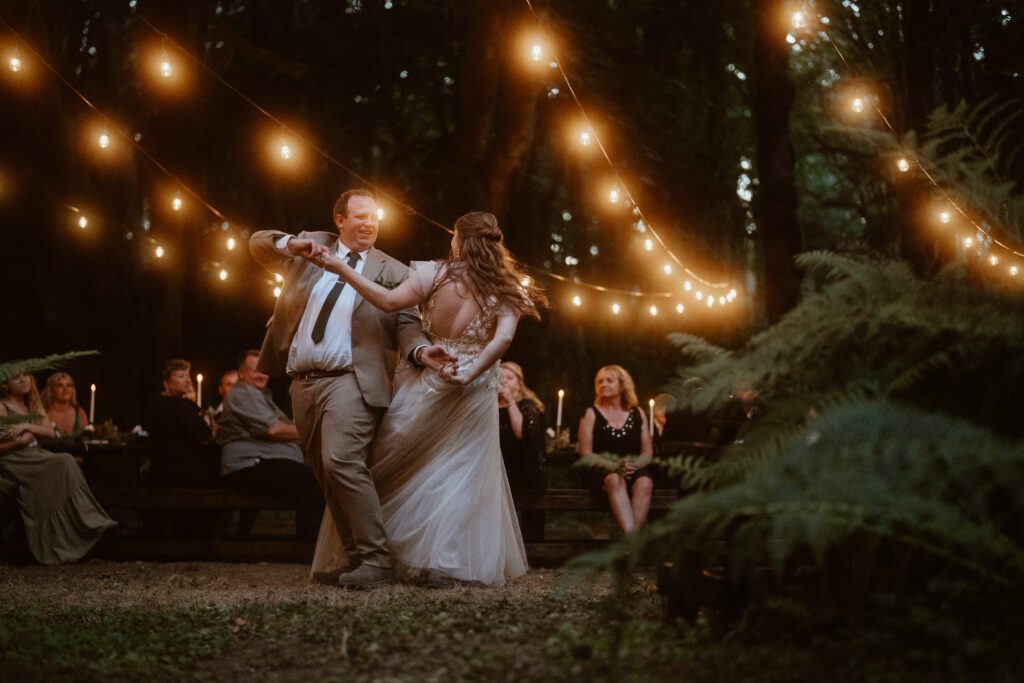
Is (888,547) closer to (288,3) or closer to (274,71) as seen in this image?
(274,71)

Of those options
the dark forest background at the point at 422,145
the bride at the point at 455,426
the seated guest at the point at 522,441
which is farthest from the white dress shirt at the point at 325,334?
the dark forest background at the point at 422,145

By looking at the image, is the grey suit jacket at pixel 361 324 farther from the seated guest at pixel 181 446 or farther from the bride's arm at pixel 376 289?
the seated guest at pixel 181 446

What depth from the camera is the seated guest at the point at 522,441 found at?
895cm

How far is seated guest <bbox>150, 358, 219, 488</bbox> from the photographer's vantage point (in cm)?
941

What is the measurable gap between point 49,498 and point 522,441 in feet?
11.2

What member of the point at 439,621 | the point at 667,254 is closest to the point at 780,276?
the point at 667,254

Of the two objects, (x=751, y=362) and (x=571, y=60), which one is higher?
(x=571, y=60)

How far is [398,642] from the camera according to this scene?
4.23 metres

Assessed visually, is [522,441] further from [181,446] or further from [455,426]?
[181,446]

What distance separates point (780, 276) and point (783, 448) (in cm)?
849

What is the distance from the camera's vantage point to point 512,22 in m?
12.5

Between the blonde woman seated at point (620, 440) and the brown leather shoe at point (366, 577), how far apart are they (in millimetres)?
2444

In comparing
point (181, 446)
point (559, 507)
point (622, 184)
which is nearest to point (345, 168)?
point (622, 184)

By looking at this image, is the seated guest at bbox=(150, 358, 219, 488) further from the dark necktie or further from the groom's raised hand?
the groom's raised hand
